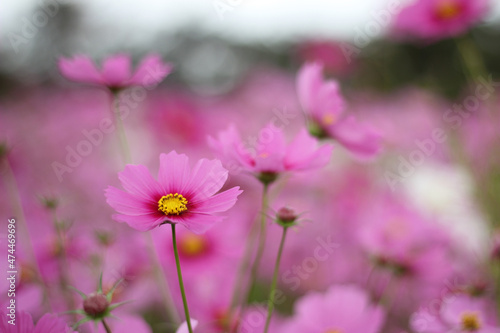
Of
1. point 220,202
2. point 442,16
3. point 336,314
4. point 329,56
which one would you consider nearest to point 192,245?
point 336,314

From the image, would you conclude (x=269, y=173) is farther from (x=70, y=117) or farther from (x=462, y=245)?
(x=70, y=117)

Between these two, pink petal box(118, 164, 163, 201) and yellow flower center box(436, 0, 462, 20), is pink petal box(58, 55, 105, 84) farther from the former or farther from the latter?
yellow flower center box(436, 0, 462, 20)

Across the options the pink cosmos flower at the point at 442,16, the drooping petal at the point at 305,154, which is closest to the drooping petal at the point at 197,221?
the drooping petal at the point at 305,154

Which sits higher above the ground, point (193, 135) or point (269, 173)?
Result: point (269, 173)

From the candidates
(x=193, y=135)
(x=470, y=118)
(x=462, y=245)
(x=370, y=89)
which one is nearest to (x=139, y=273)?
(x=462, y=245)

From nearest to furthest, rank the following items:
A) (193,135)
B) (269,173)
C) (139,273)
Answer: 1. (269,173)
2. (139,273)
3. (193,135)

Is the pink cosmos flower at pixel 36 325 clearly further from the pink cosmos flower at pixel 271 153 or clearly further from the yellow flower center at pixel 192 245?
the yellow flower center at pixel 192 245

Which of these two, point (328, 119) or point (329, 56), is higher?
point (328, 119)

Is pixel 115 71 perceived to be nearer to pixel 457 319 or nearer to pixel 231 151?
pixel 231 151
